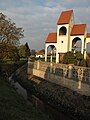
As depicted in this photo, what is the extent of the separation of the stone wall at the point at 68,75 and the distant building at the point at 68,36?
11.5 metres

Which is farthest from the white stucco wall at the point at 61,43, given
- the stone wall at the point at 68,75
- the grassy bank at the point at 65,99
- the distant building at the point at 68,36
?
the grassy bank at the point at 65,99

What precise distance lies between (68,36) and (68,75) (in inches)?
854

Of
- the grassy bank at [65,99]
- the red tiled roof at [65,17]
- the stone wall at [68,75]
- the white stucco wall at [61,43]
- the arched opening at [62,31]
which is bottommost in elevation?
the grassy bank at [65,99]

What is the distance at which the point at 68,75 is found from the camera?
23.7 meters

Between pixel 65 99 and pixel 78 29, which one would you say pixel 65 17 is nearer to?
pixel 78 29

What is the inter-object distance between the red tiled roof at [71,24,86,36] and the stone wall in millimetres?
11765

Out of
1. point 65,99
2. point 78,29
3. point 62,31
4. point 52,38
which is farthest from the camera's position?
point 52,38

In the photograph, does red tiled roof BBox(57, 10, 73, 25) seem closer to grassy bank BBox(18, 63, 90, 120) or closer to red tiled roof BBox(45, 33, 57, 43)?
red tiled roof BBox(45, 33, 57, 43)

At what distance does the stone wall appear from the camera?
2009 cm

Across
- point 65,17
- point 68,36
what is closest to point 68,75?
point 68,36

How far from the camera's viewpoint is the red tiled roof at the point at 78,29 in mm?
43531

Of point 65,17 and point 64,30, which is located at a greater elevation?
point 65,17

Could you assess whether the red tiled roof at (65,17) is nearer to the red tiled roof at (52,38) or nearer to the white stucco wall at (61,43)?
the white stucco wall at (61,43)

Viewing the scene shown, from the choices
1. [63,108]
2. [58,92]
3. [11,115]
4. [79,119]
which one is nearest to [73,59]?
[58,92]
